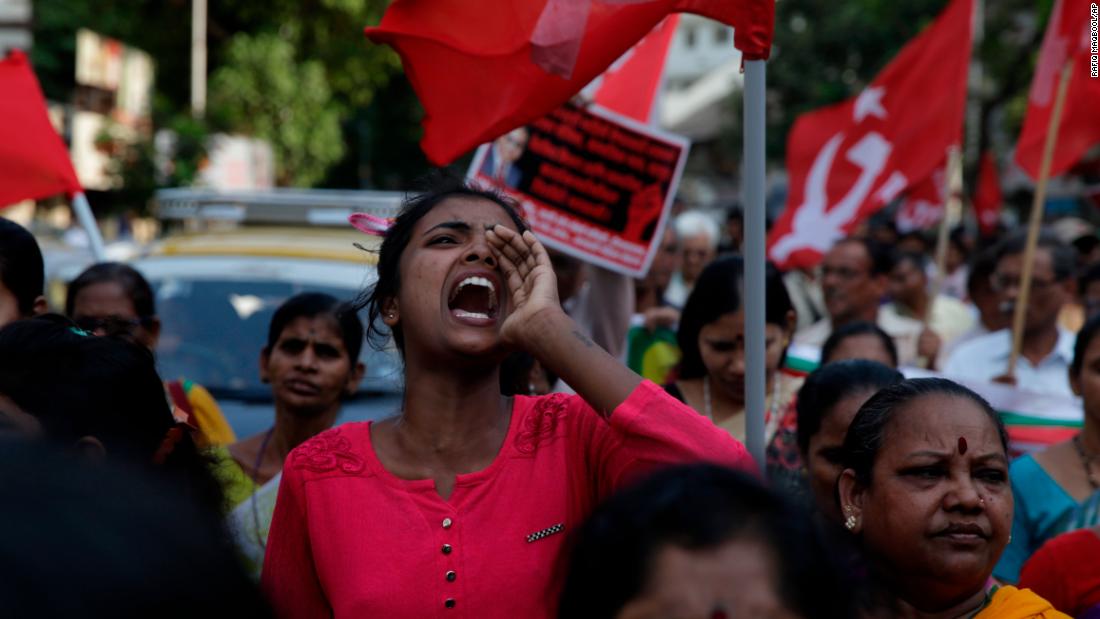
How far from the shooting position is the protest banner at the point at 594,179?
5.45m

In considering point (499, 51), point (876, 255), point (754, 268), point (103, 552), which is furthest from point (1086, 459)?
point (103, 552)

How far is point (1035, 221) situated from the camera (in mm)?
6293

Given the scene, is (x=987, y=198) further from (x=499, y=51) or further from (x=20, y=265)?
(x=20, y=265)

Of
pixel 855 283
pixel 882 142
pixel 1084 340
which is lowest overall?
pixel 855 283

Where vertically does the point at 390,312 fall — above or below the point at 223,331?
above

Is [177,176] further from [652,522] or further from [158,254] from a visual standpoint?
[652,522]

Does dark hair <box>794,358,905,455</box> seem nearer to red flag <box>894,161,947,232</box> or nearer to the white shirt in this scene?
the white shirt

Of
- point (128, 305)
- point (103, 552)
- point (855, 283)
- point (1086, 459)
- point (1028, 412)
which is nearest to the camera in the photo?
point (103, 552)

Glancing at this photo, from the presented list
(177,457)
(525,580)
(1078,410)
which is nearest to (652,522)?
(525,580)

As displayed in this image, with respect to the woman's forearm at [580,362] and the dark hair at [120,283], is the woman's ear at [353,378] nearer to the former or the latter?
the dark hair at [120,283]

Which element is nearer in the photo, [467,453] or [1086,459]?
[467,453]

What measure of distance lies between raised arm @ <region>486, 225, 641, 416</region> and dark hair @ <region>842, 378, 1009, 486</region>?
0.64 meters

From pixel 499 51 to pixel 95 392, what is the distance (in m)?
1.66

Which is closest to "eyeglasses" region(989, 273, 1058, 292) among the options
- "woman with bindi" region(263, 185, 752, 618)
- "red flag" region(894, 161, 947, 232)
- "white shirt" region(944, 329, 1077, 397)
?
"white shirt" region(944, 329, 1077, 397)
